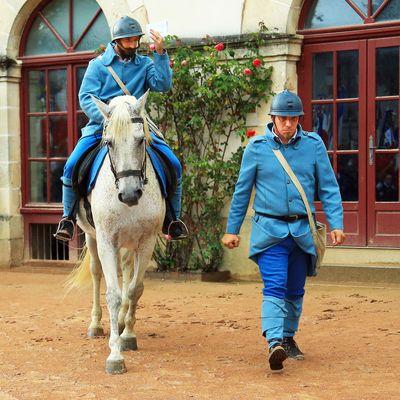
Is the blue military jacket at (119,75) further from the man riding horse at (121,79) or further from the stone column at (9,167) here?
the stone column at (9,167)

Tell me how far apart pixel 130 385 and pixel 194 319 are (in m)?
2.70

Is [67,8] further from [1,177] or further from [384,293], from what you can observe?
[384,293]

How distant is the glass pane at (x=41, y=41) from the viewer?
504 inches

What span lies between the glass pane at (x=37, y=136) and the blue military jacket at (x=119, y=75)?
17.7 feet

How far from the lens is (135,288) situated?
292 inches

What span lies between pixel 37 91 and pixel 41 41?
70cm

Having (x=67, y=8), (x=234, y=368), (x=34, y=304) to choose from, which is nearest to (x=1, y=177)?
(x=67, y=8)

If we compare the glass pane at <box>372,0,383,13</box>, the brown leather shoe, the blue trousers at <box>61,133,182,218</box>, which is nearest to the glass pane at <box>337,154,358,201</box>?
the glass pane at <box>372,0,383,13</box>

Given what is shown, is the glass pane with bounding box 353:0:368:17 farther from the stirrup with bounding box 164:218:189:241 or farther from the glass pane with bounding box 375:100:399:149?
the stirrup with bounding box 164:218:189:241

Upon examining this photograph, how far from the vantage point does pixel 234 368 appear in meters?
6.56

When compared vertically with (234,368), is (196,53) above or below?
above

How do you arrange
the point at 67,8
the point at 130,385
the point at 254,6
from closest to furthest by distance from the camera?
1. the point at 130,385
2. the point at 254,6
3. the point at 67,8

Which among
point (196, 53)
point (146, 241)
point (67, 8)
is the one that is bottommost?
point (146, 241)

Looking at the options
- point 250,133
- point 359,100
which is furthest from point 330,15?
point 250,133
